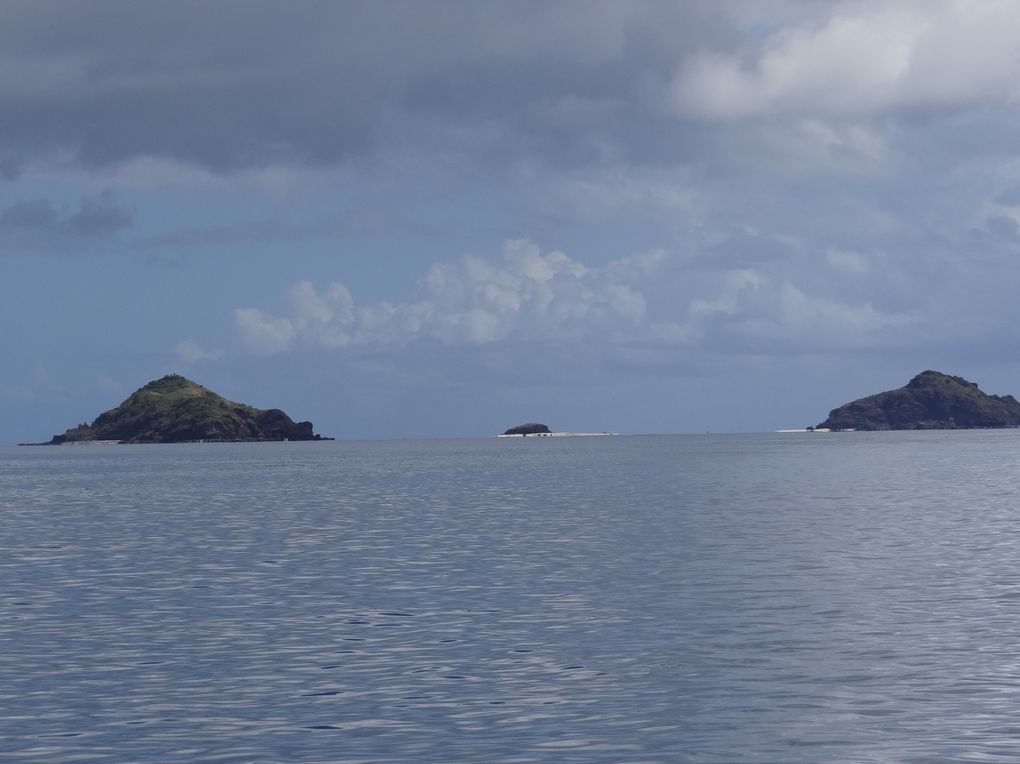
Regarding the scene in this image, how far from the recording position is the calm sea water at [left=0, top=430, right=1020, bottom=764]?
28.9 meters

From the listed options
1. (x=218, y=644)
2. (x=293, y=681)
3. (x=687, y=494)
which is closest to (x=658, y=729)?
(x=293, y=681)

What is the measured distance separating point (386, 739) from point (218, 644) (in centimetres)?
1436

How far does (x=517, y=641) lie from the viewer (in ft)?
135

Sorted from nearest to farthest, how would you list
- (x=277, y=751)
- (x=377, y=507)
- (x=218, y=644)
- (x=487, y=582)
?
(x=277, y=751), (x=218, y=644), (x=487, y=582), (x=377, y=507)

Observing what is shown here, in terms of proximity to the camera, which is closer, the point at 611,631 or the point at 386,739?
the point at 386,739

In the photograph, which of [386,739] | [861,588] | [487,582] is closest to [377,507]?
[487,582]

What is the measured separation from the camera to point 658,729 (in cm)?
2939

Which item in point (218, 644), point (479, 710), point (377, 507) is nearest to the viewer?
point (479, 710)

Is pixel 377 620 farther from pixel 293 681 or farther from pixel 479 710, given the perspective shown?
pixel 479 710

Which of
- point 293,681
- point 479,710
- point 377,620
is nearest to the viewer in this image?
point 479,710

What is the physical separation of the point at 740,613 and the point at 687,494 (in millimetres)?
80761

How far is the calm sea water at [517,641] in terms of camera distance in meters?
28.9

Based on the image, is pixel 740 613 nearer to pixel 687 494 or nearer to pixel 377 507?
pixel 377 507

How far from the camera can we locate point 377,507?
4377 inches
